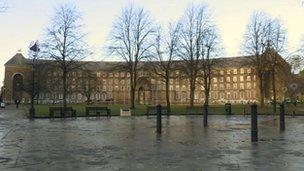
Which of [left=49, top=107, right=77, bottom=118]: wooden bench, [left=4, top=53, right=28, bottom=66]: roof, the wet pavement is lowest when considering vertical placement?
the wet pavement

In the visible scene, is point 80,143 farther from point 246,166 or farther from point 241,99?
point 241,99

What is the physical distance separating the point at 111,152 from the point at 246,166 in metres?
4.31

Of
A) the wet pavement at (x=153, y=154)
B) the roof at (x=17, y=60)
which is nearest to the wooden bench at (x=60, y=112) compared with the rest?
the wet pavement at (x=153, y=154)

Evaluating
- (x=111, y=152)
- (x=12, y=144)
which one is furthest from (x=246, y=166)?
(x=12, y=144)

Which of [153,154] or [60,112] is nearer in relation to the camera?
[153,154]

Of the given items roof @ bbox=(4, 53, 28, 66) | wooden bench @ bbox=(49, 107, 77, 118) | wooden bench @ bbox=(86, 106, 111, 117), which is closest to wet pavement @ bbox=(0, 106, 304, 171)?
wooden bench @ bbox=(49, 107, 77, 118)

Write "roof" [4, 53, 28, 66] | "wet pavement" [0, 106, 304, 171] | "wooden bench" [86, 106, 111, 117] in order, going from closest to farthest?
"wet pavement" [0, 106, 304, 171] < "wooden bench" [86, 106, 111, 117] < "roof" [4, 53, 28, 66]

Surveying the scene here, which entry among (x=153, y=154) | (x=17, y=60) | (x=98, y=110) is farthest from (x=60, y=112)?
(x=17, y=60)

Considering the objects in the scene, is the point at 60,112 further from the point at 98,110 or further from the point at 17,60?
the point at 17,60

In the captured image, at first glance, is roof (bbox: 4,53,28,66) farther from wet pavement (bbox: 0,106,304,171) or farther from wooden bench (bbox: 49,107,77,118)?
wet pavement (bbox: 0,106,304,171)

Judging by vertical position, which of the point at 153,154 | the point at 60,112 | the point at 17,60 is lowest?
the point at 153,154

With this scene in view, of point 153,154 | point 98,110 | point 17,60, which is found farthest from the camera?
point 17,60

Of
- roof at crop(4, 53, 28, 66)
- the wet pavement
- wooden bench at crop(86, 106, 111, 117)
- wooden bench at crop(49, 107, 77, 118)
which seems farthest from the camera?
roof at crop(4, 53, 28, 66)

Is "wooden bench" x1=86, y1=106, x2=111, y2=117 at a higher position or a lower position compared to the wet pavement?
higher
